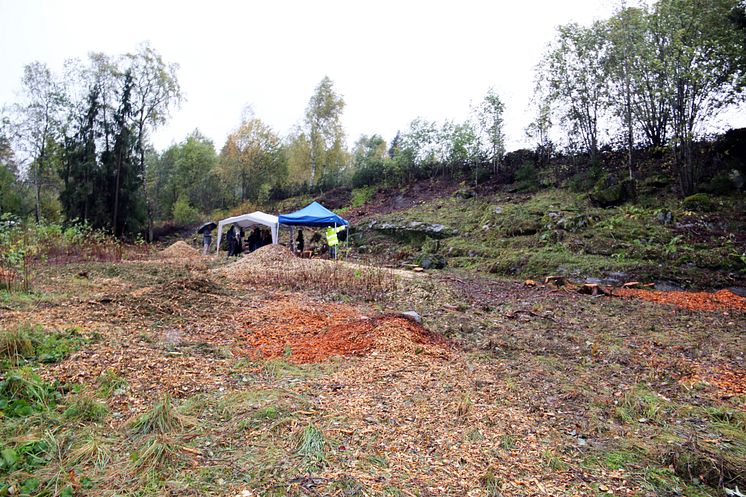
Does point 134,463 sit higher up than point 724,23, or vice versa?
point 724,23

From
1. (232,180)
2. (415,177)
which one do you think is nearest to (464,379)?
(415,177)

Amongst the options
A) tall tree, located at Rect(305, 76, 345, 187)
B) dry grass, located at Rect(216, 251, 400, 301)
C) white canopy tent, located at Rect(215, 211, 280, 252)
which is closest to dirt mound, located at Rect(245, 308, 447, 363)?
dry grass, located at Rect(216, 251, 400, 301)

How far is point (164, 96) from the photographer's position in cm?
2425

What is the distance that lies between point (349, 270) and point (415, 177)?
17.4m

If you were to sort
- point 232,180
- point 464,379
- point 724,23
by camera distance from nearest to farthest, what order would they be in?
1. point 464,379
2. point 724,23
3. point 232,180

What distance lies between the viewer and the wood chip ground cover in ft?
7.40

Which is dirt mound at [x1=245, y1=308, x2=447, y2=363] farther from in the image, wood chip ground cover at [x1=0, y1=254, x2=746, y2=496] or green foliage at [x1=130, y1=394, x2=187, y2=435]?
green foliage at [x1=130, y1=394, x2=187, y2=435]

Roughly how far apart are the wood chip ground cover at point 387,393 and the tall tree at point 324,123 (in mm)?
24202

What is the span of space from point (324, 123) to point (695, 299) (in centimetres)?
2566

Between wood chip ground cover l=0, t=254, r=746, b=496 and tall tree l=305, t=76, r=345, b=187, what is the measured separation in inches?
953

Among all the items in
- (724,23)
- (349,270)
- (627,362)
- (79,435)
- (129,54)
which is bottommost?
(627,362)

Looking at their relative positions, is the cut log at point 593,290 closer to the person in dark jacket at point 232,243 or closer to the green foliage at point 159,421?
the green foliage at point 159,421

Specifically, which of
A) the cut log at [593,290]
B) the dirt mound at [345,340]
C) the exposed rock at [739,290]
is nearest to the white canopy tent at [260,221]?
the cut log at [593,290]

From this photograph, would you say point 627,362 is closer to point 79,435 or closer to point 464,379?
point 464,379
